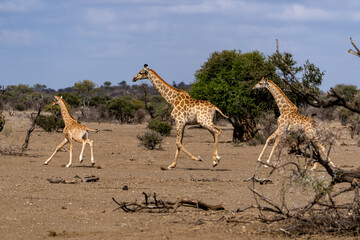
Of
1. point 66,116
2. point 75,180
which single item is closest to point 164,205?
point 75,180

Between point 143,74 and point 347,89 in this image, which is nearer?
point 143,74

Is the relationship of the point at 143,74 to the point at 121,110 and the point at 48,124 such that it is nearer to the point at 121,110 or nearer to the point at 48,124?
the point at 48,124

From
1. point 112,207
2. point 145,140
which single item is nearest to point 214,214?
point 112,207

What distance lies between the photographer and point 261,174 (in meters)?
13.6

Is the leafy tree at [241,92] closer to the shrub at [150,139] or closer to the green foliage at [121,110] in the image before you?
the shrub at [150,139]

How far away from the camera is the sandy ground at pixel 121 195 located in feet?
24.1

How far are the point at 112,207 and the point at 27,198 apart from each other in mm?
1649

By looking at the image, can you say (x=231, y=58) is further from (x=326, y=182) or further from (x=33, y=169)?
(x=326, y=182)

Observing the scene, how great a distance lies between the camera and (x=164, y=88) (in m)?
15.6

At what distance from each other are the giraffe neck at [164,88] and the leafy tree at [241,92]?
28.2 feet

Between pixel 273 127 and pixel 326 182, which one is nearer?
pixel 326 182

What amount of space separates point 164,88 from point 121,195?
5733mm

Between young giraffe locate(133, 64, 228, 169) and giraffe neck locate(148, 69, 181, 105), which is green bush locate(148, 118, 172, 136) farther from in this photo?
young giraffe locate(133, 64, 228, 169)

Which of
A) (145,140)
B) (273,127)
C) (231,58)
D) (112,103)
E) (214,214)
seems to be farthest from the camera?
(112,103)
